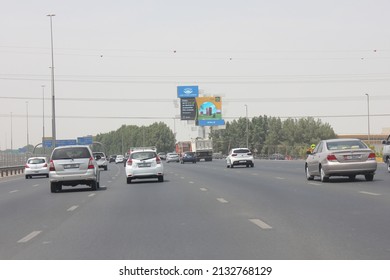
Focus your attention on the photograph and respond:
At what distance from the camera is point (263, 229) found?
512 inches

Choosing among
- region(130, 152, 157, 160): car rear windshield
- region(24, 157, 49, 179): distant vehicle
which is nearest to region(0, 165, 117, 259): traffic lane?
region(130, 152, 157, 160): car rear windshield

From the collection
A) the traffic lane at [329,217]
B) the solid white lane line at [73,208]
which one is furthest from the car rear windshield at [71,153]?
the solid white lane line at [73,208]

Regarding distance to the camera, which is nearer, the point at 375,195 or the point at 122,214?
the point at 122,214

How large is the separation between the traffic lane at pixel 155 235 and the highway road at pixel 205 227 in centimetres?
1

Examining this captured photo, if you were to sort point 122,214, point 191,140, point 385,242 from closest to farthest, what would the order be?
1. point 385,242
2. point 122,214
3. point 191,140

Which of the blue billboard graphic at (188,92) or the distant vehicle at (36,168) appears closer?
the distant vehicle at (36,168)

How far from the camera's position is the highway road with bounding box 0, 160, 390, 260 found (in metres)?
10.2

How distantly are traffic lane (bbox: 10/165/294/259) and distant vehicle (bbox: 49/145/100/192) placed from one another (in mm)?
8506

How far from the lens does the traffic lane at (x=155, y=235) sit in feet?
33.6

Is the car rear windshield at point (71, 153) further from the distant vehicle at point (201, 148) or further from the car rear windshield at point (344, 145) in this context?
the distant vehicle at point (201, 148)
